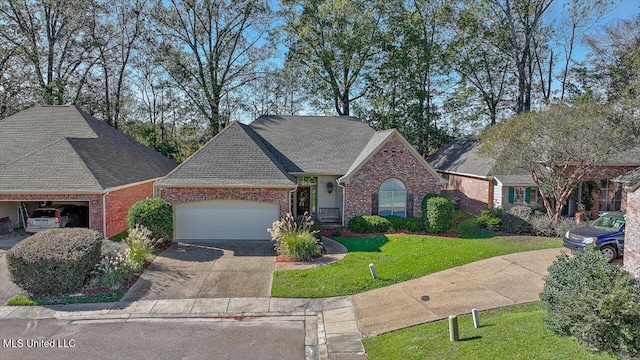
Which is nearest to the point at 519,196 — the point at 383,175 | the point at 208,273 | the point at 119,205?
the point at 383,175

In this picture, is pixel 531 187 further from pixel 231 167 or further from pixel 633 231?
pixel 231 167

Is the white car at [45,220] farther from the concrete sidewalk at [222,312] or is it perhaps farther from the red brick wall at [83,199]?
the concrete sidewalk at [222,312]

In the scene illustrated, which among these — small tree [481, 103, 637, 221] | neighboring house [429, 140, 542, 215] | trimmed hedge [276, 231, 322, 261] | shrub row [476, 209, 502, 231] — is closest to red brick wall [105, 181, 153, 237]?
trimmed hedge [276, 231, 322, 261]

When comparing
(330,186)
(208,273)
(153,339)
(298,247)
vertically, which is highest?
(330,186)

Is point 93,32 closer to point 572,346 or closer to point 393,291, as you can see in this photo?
point 393,291

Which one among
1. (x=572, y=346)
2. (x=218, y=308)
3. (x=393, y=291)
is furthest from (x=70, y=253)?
(x=572, y=346)

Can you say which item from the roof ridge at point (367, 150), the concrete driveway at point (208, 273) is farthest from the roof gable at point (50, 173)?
the roof ridge at point (367, 150)

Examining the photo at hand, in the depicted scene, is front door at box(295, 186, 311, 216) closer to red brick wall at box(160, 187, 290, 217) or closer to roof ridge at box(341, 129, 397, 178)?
roof ridge at box(341, 129, 397, 178)
